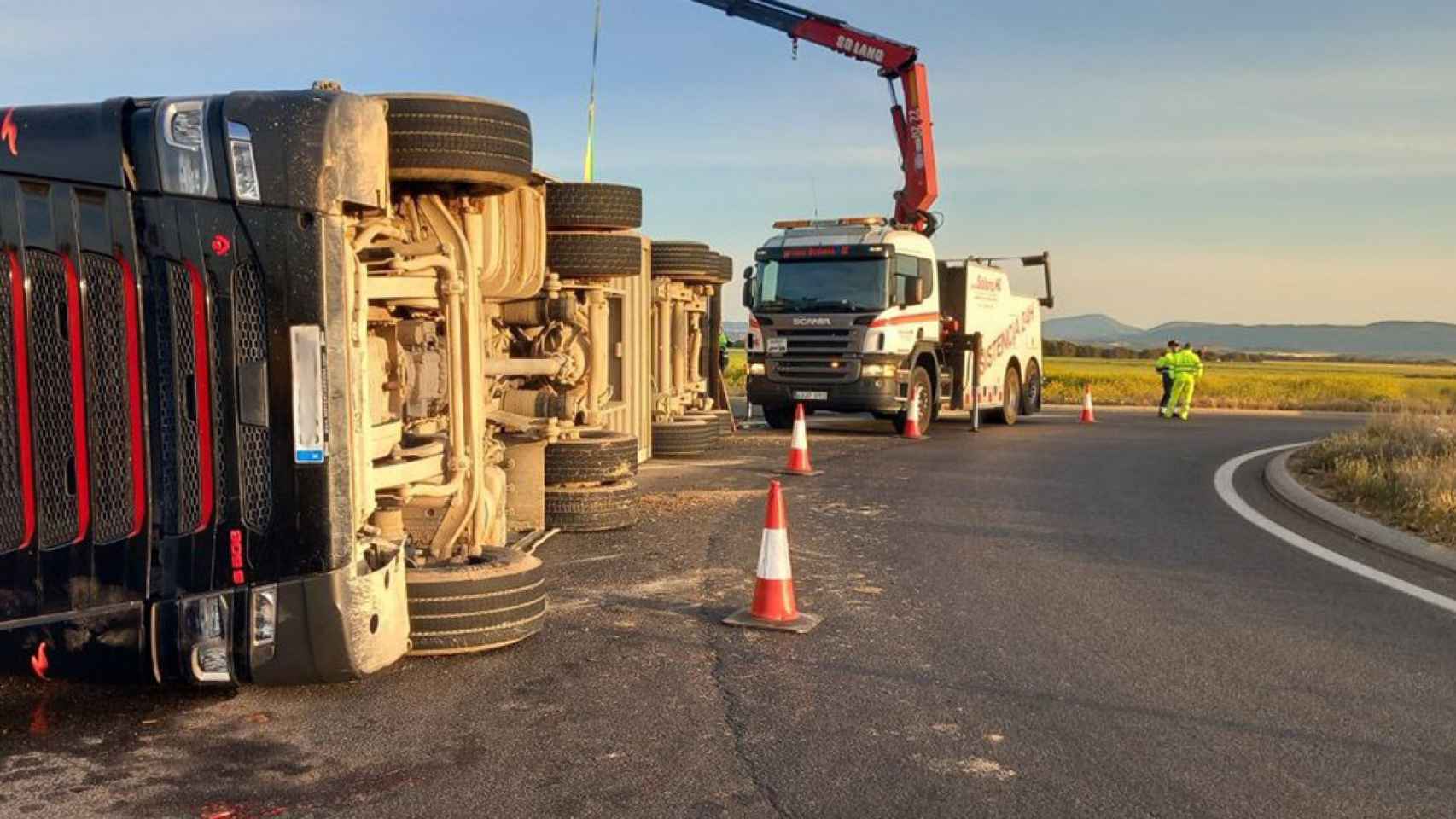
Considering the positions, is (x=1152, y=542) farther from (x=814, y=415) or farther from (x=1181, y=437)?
(x=814, y=415)

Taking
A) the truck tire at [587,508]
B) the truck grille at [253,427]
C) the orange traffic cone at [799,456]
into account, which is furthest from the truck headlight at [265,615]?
the orange traffic cone at [799,456]

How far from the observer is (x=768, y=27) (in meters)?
20.4

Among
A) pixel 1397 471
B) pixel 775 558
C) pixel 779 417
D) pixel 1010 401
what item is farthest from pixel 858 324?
pixel 775 558

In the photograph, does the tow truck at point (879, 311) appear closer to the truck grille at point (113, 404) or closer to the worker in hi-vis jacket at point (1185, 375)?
the worker in hi-vis jacket at point (1185, 375)

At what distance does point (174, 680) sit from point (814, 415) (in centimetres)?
1824

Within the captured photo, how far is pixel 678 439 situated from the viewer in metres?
13.7

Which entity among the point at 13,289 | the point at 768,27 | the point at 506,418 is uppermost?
the point at 768,27

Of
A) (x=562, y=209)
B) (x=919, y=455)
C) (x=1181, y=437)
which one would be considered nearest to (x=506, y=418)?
(x=562, y=209)

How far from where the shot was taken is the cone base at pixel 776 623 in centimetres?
575

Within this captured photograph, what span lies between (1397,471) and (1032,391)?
1186cm

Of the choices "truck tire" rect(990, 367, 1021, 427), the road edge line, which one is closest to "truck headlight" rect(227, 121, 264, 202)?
the road edge line

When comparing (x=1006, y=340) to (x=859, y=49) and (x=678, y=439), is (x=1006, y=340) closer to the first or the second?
(x=859, y=49)

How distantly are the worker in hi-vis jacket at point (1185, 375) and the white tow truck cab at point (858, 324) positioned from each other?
271 inches

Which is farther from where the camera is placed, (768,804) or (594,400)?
(594,400)
